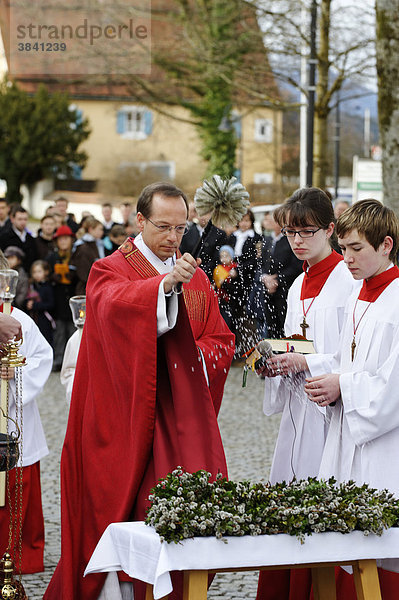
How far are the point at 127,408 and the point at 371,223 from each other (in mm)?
1405

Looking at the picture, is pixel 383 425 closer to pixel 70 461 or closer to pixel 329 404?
pixel 329 404

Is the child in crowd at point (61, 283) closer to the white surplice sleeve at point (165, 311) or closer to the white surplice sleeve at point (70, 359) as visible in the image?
the white surplice sleeve at point (70, 359)

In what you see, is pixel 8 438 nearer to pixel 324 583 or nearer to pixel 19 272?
pixel 324 583

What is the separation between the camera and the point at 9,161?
39.1 metres

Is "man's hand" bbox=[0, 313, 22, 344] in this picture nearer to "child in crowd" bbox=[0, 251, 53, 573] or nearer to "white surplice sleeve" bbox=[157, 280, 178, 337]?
"white surplice sleeve" bbox=[157, 280, 178, 337]

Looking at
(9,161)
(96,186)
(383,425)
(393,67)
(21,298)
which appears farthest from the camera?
(96,186)

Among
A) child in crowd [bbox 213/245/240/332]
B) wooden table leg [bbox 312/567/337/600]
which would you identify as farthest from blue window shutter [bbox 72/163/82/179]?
wooden table leg [bbox 312/567/337/600]

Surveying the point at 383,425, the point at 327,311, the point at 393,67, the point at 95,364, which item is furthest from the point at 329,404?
the point at 393,67

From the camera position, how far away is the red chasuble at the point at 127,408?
14.9ft

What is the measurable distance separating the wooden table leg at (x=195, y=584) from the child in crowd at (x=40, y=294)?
413 inches

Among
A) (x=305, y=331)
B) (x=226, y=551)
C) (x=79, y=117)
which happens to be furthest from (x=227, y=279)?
(x=79, y=117)

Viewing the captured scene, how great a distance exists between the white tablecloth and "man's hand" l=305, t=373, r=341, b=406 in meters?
0.83

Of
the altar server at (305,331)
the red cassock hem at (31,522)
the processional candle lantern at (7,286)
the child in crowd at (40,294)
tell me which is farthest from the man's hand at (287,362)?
the child in crowd at (40,294)

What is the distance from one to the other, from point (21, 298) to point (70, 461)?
8.57 m
